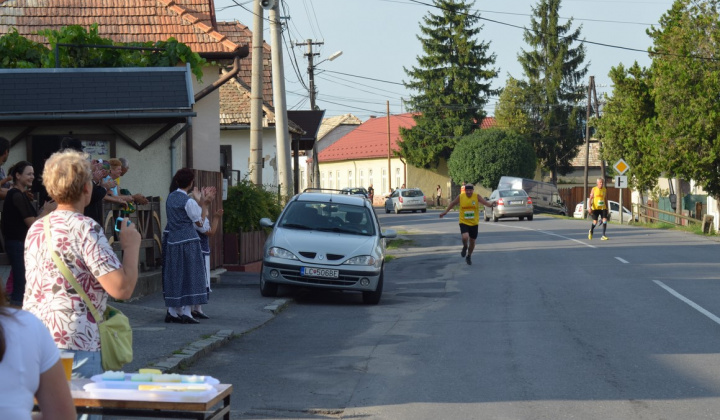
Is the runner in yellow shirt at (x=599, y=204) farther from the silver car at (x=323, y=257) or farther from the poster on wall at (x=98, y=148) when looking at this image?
the poster on wall at (x=98, y=148)

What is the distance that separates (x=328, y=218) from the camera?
15672mm

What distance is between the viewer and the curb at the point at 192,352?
336 inches

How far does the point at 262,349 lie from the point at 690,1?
38.3 metres

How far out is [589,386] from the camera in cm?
816

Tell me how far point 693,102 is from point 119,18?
25.7m

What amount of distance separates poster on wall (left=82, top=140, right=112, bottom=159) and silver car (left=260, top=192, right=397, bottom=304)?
10.1 feet

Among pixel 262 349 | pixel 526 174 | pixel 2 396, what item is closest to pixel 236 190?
pixel 262 349

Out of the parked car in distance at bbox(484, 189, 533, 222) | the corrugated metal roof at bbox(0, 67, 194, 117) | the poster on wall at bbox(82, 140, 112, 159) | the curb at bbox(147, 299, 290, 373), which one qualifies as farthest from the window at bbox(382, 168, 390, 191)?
the curb at bbox(147, 299, 290, 373)

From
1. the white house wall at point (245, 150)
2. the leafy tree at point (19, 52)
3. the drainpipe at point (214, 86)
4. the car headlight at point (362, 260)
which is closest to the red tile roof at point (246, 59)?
the white house wall at point (245, 150)

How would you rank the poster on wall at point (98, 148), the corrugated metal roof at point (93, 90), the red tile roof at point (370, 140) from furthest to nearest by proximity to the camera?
the red tile roof at point (370, 140) < the poster on wall at point (98, 148) < the corrugated metal roof at point (93, 90)

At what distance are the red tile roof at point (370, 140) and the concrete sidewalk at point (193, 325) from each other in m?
73.5

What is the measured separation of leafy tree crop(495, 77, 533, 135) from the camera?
77.8 meters

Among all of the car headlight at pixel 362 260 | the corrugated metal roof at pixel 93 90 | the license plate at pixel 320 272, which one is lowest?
the license plate at pixel 320 272

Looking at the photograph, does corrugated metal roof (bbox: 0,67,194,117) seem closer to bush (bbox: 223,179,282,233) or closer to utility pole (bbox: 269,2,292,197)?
bush (bbox: 223,179,282,233)
